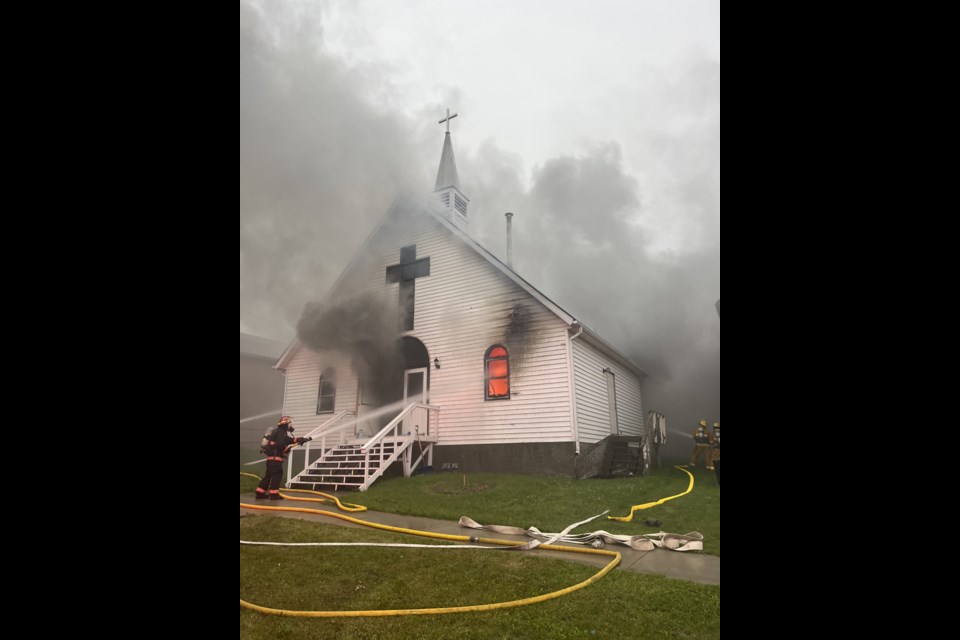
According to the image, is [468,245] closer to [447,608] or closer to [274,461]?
[274,461]

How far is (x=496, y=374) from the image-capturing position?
4.35m

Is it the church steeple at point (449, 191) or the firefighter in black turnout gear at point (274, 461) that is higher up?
the church steeple at point (449, 191)

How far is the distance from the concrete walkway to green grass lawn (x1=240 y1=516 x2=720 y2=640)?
14 cm

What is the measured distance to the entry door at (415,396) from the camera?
438 centimetres

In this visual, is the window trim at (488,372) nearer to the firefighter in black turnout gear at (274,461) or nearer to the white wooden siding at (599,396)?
the white wooden siding at (599,396)

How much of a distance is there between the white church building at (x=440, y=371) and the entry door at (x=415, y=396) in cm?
1

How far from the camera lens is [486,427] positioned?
13.8ft

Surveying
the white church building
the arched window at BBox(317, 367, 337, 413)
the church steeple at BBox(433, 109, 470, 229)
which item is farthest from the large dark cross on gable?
the arched window at BBox(317, 367, 337, 413)

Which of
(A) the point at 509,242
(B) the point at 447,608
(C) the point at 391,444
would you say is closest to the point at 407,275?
(A) the point at 509,242

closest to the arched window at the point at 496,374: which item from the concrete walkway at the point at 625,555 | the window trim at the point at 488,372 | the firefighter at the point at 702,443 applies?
the window trim at the point at 488,372

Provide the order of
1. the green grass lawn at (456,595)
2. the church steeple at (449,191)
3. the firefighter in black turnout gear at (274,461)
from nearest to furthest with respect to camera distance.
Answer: the green grass lawn at (456,595) → the firefighter in black turnout gear at (274,461) → the church steeple at (449,191)

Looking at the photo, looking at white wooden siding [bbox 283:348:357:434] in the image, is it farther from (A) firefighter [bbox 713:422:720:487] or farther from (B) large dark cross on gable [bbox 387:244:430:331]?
(A) firefighter [bbox 713:422:720:487]
